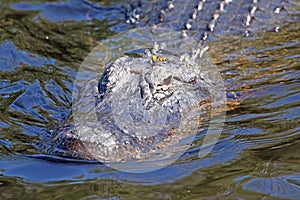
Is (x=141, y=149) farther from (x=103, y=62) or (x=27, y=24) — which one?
(x=27, y=24)

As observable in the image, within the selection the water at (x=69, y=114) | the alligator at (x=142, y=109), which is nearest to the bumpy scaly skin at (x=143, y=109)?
the alligator at (x=142, y=109)

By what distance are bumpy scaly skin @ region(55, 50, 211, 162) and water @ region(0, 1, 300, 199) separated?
17cm

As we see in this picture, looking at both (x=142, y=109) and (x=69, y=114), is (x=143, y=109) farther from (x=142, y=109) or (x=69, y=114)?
(x=69, y=114)

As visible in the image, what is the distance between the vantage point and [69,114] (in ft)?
14.6

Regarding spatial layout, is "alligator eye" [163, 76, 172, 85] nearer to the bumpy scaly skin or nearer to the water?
the bumpy scaly skin

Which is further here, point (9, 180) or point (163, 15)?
point (163, 15)

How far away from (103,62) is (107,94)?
1552mm

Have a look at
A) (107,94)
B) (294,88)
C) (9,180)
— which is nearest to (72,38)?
(107,94)

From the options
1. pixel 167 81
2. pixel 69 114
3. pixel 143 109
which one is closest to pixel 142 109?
pixel 143 109

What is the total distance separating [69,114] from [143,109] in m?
0.71

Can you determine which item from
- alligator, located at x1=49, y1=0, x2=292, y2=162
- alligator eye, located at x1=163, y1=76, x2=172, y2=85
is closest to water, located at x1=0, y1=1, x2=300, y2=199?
alligator, located at x1=49, y1=0, x2=292, y2=162

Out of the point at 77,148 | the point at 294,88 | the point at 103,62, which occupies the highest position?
the point at 103,62

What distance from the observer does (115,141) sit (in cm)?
374

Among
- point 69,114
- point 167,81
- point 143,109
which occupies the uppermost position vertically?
point 167,81
